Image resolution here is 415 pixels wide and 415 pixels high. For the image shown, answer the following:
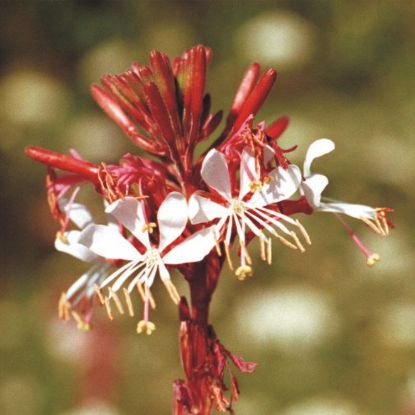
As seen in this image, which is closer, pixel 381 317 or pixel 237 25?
pixel 381 317

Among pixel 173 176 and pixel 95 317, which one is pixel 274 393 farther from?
pixel 173 176

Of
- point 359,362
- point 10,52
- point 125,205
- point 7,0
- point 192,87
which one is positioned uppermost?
point 7,0

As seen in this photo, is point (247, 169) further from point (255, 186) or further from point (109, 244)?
point (109, 244)

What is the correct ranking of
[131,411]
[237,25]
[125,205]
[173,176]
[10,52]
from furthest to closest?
[10,52], [237,25], [131,411], [173,176], [125,205]

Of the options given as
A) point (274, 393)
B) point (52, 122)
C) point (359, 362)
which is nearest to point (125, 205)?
point (274, 393)

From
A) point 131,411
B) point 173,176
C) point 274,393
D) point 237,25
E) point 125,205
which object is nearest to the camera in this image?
point 125,205

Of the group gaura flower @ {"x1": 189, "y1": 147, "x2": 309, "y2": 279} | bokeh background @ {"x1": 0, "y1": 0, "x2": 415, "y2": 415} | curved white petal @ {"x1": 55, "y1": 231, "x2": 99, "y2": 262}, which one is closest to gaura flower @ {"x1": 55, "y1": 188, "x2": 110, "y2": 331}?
curved white petal @ {"x1": 55, "y1": 231, "x2": 99, "y2": 262}

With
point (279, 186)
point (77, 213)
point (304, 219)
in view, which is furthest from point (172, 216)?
point (304, 219)
